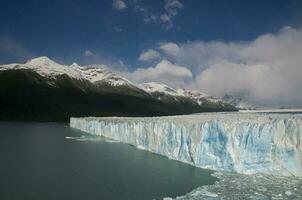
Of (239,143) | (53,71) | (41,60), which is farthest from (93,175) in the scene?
(41,60)

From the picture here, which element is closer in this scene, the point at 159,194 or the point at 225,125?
the point at 159,194

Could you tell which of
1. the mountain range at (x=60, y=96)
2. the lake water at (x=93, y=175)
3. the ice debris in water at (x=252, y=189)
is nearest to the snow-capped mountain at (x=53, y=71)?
the mountain range at (x=60, y=96)

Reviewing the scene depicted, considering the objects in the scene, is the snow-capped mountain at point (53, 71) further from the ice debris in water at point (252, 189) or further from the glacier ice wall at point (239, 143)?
the ice debris in water at point (252, 189)

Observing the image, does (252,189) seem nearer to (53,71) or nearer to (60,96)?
(60,96)

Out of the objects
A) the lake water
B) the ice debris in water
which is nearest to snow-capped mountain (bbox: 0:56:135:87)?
the lake water

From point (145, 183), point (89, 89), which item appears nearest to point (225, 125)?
point (145, 183)

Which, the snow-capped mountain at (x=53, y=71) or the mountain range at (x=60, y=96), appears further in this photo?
the snow-capped mountain at (x=53, y=71)

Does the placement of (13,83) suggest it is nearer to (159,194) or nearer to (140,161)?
(140,161)
